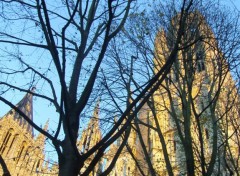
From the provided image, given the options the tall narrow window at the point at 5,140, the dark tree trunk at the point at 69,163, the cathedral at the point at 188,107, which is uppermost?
the tall narrow window at the point at 5,140

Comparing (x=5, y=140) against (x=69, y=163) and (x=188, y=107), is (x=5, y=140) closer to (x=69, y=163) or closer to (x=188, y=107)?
(x=188, y=107)

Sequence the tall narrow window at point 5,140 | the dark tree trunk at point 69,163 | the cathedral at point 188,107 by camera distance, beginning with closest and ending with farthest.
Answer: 1. the dark tree trunk at point 69,163
2. the cathedral at point 188,107
3. the tall narrow window at point 5,140

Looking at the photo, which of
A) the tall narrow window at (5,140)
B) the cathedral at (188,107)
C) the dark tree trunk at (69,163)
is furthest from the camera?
the tall narrow window at (5,140)

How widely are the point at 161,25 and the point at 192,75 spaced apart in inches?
79.6

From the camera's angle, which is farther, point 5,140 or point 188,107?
point 5,140

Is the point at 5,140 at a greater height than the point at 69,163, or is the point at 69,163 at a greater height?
the point at 5,140

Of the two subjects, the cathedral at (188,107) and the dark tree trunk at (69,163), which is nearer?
the dark tree trunk at (69,163)

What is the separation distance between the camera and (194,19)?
815 cm

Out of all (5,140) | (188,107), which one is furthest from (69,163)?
(5,140)

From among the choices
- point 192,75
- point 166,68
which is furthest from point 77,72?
point 192,75

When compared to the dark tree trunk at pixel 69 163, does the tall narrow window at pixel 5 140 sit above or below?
above

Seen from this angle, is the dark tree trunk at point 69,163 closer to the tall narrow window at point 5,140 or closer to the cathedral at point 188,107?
the cathedral at point 188,107

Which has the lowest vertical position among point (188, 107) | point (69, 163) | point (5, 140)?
point (69, 163)

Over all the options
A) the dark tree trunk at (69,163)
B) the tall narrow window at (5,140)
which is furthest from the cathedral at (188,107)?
the tall narrow window at (5,140)
